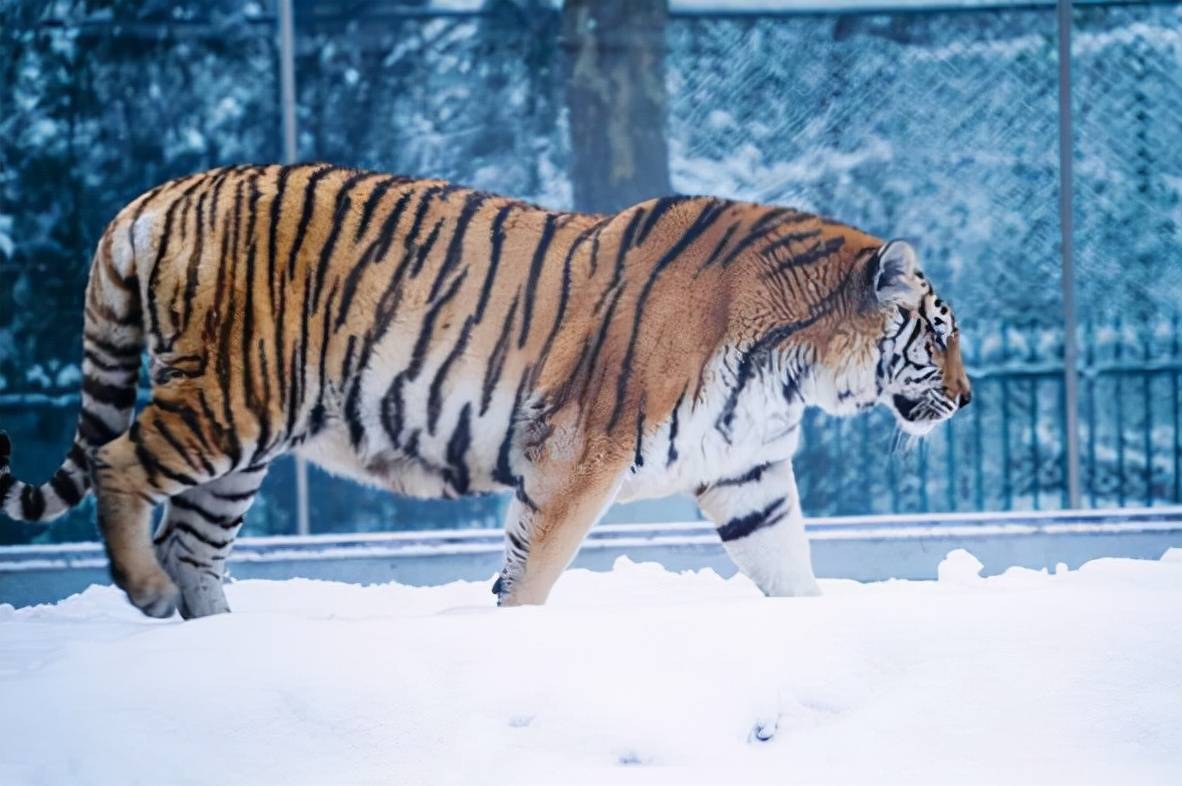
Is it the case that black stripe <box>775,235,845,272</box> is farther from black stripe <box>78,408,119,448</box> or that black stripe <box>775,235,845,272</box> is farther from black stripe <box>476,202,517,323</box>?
black stripe <box>78,408,119,448</box>

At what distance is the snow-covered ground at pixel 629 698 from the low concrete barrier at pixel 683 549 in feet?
6.29

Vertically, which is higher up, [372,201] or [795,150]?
[372,201]

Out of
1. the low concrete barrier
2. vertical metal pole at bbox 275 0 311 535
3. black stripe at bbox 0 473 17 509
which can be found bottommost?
the low concrete barrier

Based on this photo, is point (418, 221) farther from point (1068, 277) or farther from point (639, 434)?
point (1068, 277)

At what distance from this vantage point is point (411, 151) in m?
6.00

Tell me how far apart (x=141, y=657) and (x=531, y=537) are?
3.63 ft

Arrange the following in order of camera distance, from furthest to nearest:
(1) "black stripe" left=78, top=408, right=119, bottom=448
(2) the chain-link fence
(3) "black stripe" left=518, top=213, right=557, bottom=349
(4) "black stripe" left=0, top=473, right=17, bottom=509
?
1. (2) the chain-link fence
2. (1) "black stripe" left=78, top=408, right=119, bottom=448
3. (4) "black stripe" left=0, top=473, right=17, bottom=509
4. (3) "black stripe" left=518, top=213, right=557, bottom=349

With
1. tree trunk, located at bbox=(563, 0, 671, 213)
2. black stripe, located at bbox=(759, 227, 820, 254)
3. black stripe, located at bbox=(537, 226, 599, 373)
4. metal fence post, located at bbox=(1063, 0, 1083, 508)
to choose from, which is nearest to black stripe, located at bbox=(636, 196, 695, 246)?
black stripe, located at bbox=(537, 226, 599, 373)

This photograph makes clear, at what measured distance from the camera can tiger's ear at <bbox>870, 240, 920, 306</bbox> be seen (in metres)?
4.43

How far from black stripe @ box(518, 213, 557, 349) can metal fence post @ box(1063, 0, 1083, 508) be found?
2434 millimetres

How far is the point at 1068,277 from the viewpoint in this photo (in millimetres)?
6070

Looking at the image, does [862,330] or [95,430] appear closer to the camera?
[862,330]

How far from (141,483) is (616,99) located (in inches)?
100

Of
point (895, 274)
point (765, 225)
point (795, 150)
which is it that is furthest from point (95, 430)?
point (795, 150)
